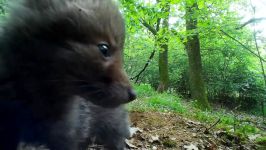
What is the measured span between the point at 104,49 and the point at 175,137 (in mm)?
2996

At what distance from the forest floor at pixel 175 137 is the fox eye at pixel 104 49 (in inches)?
79.0

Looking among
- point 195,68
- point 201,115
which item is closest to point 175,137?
point 201,115

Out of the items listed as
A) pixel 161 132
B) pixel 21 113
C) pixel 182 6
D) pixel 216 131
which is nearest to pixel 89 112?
pixel 21 113

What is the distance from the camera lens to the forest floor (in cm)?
486

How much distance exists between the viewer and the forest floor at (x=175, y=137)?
4.86 m

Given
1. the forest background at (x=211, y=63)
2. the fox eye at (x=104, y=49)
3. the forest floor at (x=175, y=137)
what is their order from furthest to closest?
the forest background at (x=211, y=63) → the forest floor at (x=175, y=137) → the fox eye at (x=104, y=49)

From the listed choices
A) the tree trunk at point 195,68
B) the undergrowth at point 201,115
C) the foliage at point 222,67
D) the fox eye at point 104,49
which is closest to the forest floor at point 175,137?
the undergrowth at point 201,115

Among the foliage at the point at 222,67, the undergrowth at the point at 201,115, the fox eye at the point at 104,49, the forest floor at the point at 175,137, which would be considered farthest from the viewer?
the foliage at the point at 222,67

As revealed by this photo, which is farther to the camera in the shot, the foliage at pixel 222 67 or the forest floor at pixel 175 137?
the foliage at pixel 222 67

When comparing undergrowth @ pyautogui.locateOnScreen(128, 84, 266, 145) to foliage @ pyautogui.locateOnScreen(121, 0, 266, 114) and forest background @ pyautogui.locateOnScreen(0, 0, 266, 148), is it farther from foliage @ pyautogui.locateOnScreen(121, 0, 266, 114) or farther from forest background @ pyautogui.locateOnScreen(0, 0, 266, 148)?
foliage @ pyautogui.locateOnScreen(121, 0, 266, 114)

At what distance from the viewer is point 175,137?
17.5 ft

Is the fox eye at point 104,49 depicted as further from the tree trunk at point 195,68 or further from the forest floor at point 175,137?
the tree trunk at point 195,68

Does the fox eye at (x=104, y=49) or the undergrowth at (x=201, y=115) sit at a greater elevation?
the fox eye at (x=104, y=49)

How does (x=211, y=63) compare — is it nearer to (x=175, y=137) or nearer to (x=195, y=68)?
(x=195, y=68)
